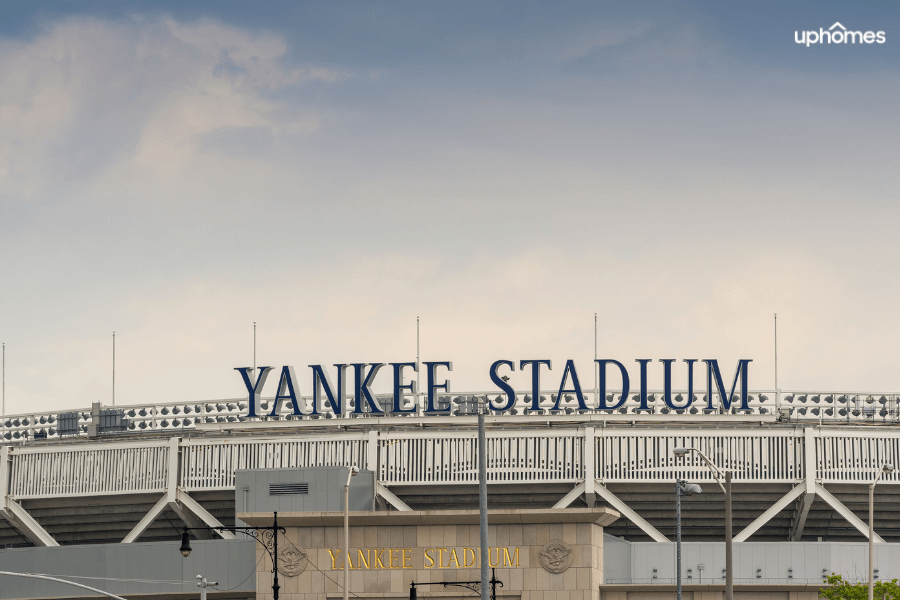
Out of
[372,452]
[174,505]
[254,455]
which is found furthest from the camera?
[254,455]

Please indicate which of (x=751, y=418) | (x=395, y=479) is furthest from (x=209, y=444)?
(x=751, y=418)

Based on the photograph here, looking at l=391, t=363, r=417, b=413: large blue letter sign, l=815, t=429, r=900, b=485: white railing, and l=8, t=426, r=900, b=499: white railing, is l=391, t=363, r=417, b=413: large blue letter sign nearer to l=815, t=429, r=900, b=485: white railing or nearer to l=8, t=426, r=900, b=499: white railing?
l=8, t=426, r=900, b=499: white railing

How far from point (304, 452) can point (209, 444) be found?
4.91 m

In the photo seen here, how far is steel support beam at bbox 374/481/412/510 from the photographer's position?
240 ft

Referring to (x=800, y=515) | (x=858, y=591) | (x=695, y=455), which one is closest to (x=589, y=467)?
(x=695, y=455)

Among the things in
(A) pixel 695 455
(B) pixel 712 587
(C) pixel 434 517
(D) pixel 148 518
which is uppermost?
(A) pixel 695 455

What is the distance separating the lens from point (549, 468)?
73375 mm

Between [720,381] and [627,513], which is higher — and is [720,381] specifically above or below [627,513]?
above

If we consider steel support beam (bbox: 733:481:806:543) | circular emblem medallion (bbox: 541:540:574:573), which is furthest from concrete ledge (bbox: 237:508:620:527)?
steel support beam (bbox: 733:481:806:543)

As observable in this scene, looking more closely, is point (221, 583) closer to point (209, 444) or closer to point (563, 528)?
point (209, 444)

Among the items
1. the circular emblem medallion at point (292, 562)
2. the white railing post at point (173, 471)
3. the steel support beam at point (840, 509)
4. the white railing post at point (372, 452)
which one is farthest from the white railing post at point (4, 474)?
the steel support beam at point (840, 509)

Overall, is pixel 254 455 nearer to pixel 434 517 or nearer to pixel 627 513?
pixel 434 517

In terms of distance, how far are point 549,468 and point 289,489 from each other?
12.8m

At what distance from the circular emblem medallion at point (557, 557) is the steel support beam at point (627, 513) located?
23.4ft
